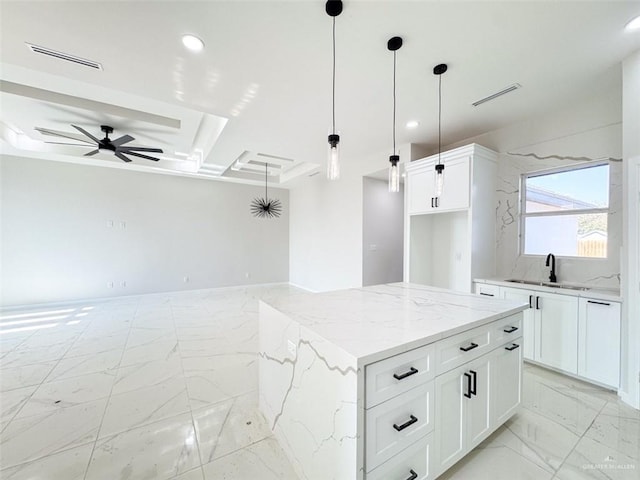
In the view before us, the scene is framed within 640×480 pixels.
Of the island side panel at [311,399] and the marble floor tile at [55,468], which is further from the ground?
the island side panel at [311,399]

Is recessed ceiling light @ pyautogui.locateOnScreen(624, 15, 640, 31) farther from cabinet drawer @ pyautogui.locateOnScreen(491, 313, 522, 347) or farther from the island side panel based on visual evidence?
the island side panel

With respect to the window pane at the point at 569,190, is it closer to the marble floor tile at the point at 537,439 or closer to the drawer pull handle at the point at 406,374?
the marble floor tile at the point at 537,439

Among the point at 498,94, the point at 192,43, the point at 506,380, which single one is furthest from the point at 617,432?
the point at 192,43

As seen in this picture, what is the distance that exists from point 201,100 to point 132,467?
3.16 m

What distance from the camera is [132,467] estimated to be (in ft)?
4.98

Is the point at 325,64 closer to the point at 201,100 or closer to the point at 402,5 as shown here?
the point at 402,5

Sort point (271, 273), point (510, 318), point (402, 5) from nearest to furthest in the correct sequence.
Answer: point (402, 5)
point (510, 318)
point (271, 273)

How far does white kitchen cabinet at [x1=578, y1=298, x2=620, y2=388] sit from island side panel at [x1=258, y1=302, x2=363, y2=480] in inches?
105

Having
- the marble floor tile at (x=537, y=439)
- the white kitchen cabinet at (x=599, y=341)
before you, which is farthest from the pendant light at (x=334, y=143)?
the white kitchen cabinet at (x=599, y=341)

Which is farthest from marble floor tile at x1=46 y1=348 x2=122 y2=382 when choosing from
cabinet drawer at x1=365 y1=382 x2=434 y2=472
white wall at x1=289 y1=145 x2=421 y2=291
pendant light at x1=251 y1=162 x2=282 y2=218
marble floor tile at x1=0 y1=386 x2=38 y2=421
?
pendant light at x1=251 y1=162 x2=282 y2=218

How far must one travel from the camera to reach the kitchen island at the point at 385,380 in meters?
1.08

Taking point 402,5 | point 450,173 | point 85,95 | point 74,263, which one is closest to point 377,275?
point 450,173

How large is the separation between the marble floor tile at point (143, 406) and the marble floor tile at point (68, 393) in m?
0.24

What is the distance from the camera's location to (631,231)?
6.78ft
